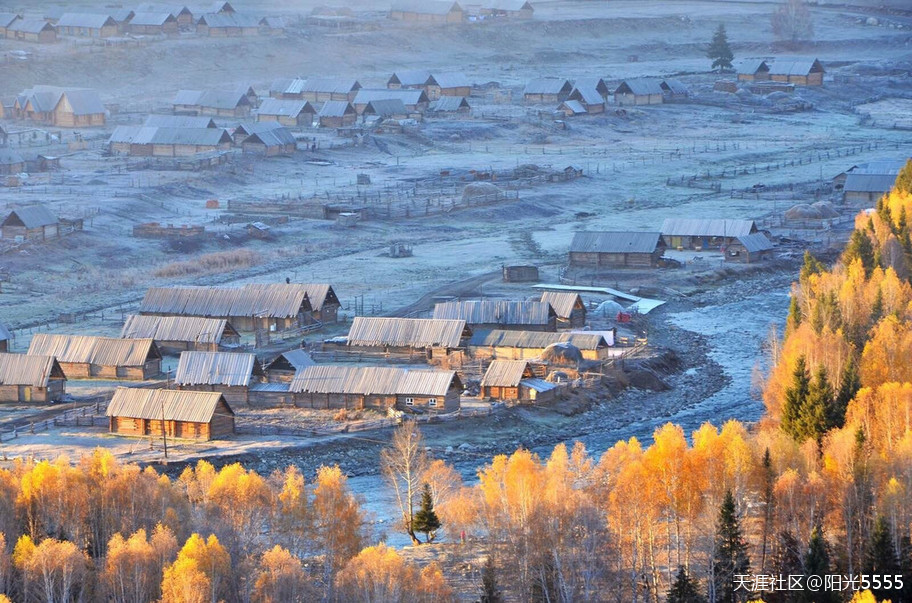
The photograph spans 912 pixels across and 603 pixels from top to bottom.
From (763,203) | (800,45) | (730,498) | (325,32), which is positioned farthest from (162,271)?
(800,45)

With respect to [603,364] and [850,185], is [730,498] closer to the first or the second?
[603,364]

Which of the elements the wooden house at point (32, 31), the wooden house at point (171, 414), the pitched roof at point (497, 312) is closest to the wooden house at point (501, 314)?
the pitched roof at point (497, 312)

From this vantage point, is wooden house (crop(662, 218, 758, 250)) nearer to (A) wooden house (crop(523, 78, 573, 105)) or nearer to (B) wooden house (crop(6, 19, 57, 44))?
(A) wooden house (crop(523, 78, 573, 105))

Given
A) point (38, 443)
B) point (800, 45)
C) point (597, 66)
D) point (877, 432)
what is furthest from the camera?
point (800, 45)

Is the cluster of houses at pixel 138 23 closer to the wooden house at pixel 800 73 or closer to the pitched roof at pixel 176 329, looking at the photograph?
the wooden house at pixel 800 73

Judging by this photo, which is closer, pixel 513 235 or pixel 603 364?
pixel 603 364

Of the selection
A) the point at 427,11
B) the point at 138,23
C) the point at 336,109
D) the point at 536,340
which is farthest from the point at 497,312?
the point at 427,11
